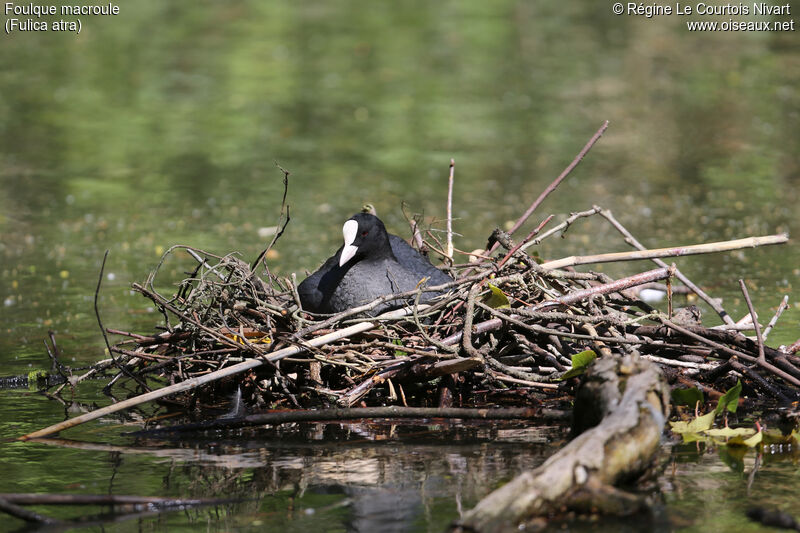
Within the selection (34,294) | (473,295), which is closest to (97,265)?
(34,294)

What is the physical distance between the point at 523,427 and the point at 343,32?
47.8 feet

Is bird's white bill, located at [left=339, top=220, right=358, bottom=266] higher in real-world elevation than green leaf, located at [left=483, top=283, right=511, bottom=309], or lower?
higher

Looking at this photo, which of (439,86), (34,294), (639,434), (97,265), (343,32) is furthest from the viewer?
(343,32)

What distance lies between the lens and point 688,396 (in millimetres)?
4434

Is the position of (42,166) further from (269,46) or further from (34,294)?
(269,46)

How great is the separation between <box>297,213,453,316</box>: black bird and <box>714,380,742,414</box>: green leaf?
4.60 feet

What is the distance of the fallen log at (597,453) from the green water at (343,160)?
271mm

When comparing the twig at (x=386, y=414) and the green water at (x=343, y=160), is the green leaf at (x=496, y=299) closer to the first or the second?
the twig at (x=386, y=414)

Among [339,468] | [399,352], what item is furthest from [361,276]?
[339,468]

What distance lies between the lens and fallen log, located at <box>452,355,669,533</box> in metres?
Result: 3.29

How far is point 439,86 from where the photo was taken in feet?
47.5

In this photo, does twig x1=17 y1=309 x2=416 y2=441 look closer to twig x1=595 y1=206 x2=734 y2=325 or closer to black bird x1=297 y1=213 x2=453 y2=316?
black bird x1=297 y1=213 x2=453 y2=316

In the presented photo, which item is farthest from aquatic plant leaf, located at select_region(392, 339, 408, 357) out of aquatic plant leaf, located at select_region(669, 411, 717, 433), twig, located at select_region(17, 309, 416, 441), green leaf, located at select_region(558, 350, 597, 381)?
aquatic plant leaf, located at select_region(669, 411, 717, 433)

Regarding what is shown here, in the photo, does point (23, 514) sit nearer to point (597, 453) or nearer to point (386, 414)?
point (386, 414)
